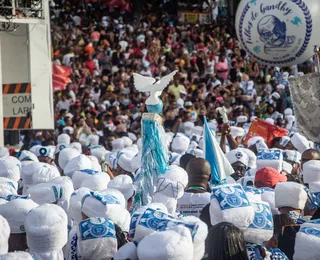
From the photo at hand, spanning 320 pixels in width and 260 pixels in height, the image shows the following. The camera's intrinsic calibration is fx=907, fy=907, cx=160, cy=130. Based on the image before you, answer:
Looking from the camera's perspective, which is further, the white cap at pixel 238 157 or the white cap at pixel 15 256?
the white cap at pixel 238 157

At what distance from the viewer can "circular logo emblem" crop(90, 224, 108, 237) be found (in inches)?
219

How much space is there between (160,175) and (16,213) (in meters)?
1.57

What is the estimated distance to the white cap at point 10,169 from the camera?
28.6ft

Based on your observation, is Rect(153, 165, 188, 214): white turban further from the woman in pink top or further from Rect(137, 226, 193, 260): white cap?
the woman in pink top

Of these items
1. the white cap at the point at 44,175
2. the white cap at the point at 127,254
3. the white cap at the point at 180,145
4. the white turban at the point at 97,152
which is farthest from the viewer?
the white cap at the point at 180,145

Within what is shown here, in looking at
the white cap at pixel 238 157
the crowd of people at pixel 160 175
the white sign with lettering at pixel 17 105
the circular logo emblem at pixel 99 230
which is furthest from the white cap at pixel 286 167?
the white sign with lettering at pixel 17 105

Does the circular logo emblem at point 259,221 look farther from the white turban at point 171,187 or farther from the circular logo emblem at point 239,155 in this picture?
the circular logo emblem at point 239,155

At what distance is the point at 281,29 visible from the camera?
12453mm

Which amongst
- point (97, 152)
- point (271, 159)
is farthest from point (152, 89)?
point (97, 152)

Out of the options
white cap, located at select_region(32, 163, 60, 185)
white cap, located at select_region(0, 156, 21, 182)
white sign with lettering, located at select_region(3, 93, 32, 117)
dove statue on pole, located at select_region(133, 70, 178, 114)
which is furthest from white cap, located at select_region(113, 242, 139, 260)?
white sign with lettering, located at select_region(3, 93, 32, 117)

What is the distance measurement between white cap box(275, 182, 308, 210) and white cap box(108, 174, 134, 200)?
1316 mm

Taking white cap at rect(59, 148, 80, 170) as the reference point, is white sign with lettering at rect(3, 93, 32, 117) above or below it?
above

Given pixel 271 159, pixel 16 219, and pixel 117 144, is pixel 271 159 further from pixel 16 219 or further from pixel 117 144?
pixel 16 219

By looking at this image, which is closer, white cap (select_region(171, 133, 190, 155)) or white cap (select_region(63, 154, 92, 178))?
white cap (select_region(63, 154, 92, 178))
